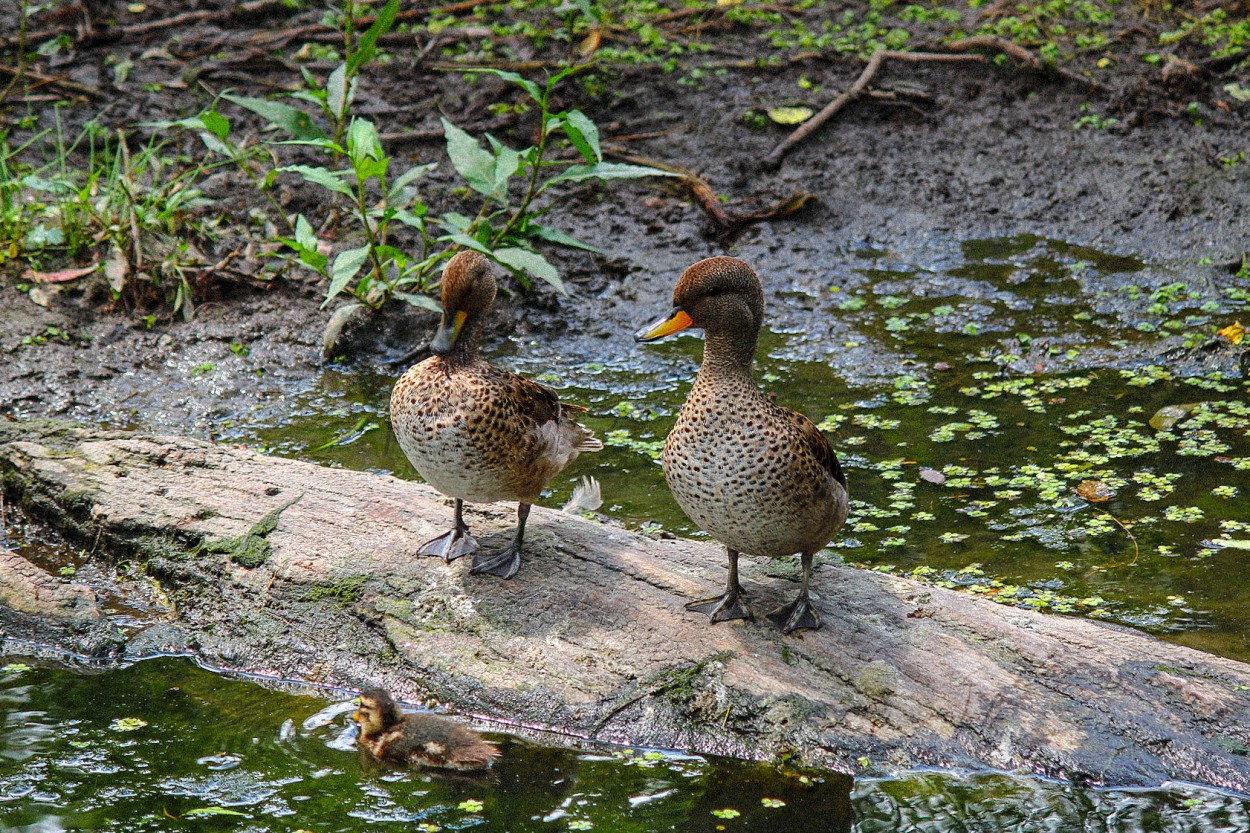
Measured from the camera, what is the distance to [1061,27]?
A: 10789 mm

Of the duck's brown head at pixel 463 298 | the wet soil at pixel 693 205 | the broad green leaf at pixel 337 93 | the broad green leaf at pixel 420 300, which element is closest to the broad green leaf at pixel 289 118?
the broad green leaf at pixel 337 93

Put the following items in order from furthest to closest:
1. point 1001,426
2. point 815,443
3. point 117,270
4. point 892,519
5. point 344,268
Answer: point 117,270 → point 1001,426 → point 344,268 → point 892,519 → point 815,443

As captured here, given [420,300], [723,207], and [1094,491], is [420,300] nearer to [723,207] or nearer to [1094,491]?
[723,207]

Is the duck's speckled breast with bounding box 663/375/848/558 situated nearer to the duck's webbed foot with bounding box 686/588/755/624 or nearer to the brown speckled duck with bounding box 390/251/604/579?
the duck's webbed foot with bounding box 686/588/755/624

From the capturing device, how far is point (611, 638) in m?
4.35

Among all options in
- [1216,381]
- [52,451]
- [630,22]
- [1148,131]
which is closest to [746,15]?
[630,22]

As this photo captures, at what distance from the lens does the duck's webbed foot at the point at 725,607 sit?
14.4 feet

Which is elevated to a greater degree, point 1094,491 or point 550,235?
point 550,235

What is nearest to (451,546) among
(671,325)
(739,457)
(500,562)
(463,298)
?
(500,562)

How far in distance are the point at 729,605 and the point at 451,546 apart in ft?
3.85

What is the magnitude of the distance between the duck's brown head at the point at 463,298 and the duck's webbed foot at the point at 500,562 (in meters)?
0.82

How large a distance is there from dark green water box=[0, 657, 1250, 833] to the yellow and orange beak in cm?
143

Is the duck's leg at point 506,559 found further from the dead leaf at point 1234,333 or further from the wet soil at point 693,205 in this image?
the dead leaf at point 1234,333

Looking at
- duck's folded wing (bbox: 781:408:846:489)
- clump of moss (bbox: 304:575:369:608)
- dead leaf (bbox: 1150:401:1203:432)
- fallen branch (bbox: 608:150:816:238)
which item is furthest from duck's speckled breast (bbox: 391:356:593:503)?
fallen branch (bbox: 608:150:816:238)
